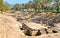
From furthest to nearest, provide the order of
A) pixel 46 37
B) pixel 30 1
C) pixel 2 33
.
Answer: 1. pixel 30 1
2. pixel 46 37
3. pixel 2 33

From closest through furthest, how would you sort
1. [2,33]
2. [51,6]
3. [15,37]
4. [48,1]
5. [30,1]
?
1. [2,33]
2. [15,37]
3. [48,1]
4. [51,6]
5. [30,1]

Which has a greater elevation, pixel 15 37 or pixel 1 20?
pixel 1 20

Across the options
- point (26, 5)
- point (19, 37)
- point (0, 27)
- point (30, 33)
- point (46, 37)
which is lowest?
point (26, 5)

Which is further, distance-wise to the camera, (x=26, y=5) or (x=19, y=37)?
(x=26, y=5)

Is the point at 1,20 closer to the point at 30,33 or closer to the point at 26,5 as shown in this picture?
the point at 30,33

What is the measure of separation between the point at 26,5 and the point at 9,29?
57.1 meters

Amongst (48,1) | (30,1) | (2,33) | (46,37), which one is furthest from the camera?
(30,1)

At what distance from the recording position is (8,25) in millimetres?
3117

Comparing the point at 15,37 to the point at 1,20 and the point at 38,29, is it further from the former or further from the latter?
the point at 38,29

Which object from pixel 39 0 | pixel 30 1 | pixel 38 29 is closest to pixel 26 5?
pixel 30 1

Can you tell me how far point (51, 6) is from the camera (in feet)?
163

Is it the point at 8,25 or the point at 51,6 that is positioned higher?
the point at 8,25

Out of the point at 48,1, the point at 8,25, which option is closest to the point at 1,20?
the point at 8,25

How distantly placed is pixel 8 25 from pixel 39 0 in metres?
45.8
